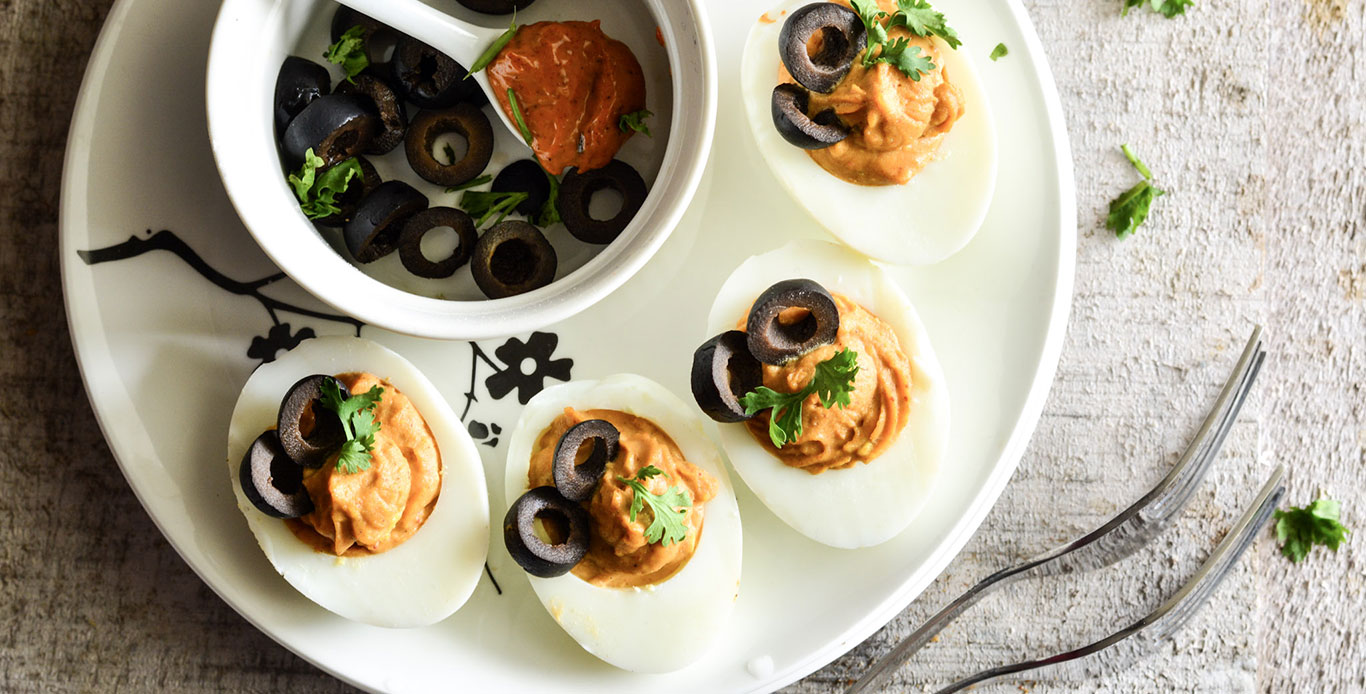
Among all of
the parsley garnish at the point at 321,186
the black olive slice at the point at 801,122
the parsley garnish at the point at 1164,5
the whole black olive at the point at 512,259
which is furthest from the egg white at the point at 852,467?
the parsley garnish at the point at 1164,5

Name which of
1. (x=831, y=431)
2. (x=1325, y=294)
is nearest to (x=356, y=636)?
(x=831, y=431)

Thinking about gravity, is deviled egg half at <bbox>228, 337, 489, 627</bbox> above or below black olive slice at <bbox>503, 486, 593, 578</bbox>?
below

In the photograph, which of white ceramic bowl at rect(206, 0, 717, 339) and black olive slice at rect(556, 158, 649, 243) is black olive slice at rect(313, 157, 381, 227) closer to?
white ceramic bowl at rect(206, 0, 717, 339)

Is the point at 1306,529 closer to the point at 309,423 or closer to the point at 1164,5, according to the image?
the point at 1164,5

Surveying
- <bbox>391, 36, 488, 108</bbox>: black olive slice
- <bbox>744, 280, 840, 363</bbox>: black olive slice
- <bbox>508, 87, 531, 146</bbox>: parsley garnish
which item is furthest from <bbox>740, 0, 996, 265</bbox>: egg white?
<bbox>391, 36, 488, 108</bbox>: black olive slice

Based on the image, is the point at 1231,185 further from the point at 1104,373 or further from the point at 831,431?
the point at 831,431

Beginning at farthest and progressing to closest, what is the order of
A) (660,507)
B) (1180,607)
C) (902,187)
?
1. (1180,607)
2. (902,187)
3. (660,507)

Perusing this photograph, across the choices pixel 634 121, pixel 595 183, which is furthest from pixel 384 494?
pixel 634 121

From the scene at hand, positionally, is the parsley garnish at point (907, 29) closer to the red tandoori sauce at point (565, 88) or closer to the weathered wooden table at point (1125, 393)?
the red tandoori sauce at point (565, 88)
